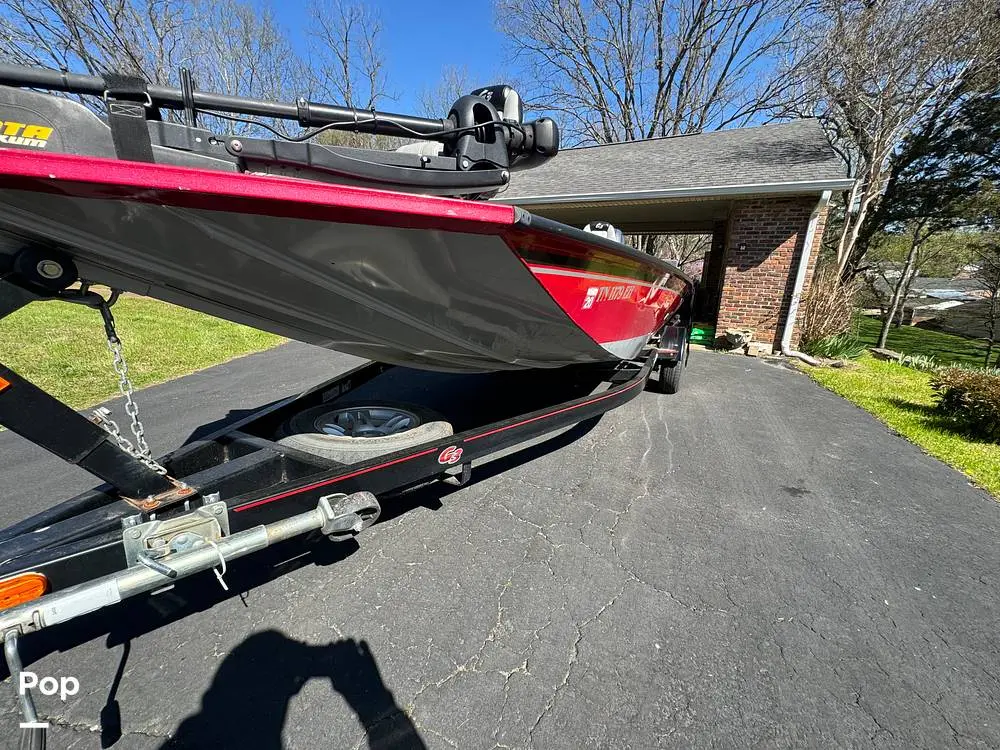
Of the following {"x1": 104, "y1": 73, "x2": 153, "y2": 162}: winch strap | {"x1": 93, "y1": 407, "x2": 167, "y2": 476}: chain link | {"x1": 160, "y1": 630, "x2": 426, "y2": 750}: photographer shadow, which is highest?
{"x1": 104, "y1": 73, "x2": 153, "y2": 162}: winch strap

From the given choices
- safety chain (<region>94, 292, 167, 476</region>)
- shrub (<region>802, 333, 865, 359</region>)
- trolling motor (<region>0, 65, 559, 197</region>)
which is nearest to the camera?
trolling motor (<region>0, 65, 559, 197</region>)

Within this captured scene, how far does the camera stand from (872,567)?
2404mm

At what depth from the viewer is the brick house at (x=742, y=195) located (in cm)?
799

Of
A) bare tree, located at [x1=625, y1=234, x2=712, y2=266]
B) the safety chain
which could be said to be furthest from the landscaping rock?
bare tree, located at [x1=625, y1=234, x2=712, y2=266]

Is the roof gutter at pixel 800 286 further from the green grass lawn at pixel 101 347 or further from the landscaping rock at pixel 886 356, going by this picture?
the green grass lawn at pixel 101 347

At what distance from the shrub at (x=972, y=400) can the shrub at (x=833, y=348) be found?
10.9 ft

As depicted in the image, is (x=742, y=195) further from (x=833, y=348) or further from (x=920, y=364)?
(x=920, y=364)

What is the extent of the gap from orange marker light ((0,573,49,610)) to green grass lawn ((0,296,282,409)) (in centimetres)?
424

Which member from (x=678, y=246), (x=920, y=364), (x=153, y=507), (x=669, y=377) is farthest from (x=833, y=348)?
(x=678, y=246)

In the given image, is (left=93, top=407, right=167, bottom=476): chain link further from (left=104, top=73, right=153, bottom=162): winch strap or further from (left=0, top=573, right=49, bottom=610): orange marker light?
(left=104, top=73, right=153, bottom=162): winch strap

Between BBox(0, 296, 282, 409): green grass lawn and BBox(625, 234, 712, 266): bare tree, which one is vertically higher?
BBox(625, 234, 712, 266): bare tree

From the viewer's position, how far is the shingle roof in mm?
8203

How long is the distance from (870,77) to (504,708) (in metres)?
14.1

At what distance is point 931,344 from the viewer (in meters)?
15.0
